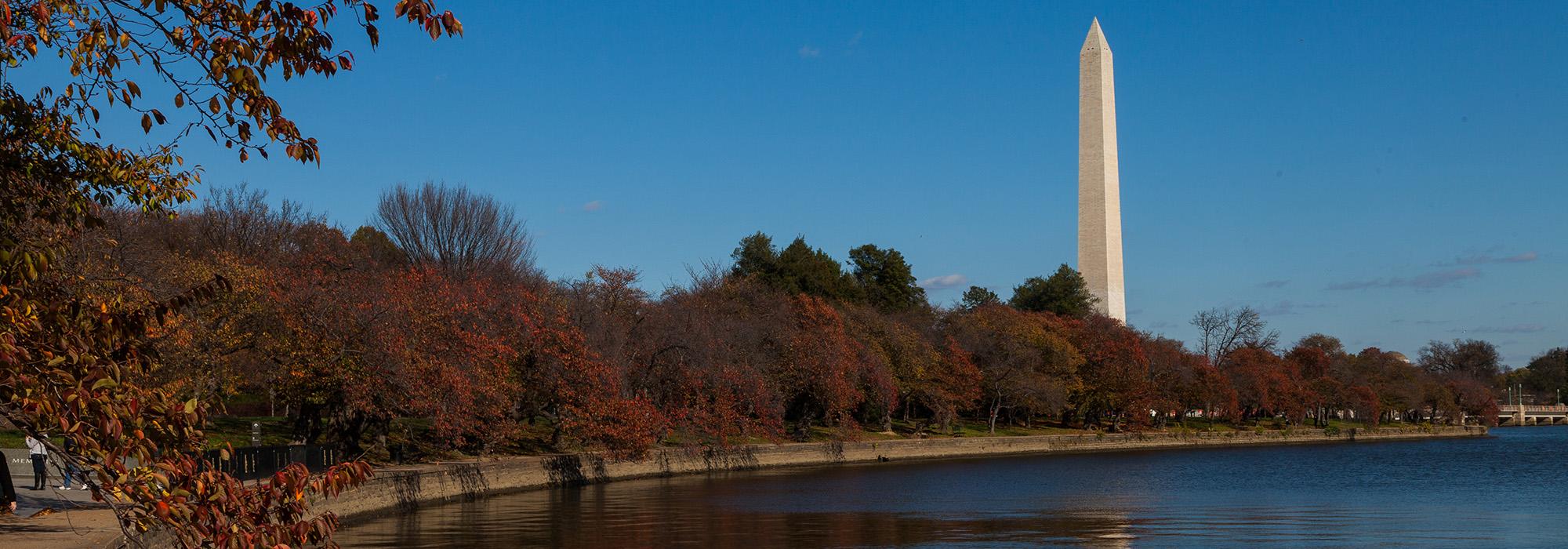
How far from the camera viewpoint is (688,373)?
4788 cm

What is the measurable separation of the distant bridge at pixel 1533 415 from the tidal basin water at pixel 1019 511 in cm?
11529

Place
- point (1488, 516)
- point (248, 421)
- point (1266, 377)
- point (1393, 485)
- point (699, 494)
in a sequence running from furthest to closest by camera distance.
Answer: point (1266, 377), point (1393, 485), point (248, 421), point (699, 494), point (1488, 516)

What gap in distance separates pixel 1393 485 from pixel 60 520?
43390mm

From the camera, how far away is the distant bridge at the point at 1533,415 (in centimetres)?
15988

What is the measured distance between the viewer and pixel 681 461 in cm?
5009

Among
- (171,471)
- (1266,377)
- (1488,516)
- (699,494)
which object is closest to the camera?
(171,471)

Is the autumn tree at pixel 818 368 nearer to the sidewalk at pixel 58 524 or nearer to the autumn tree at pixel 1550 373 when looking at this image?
the sidewalk at pixel 58 524

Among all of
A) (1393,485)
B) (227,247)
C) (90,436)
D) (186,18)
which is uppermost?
(227,247)

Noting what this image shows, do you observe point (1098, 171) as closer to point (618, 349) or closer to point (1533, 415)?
point (618, 349)

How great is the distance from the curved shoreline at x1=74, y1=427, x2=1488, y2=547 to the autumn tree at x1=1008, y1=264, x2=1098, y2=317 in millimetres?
10634

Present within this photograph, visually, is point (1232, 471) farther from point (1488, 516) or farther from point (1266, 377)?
point (1266, 377)

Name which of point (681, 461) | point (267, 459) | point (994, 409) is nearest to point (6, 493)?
point (267, 459)

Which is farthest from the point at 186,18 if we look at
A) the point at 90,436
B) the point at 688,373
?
the point at 688,373

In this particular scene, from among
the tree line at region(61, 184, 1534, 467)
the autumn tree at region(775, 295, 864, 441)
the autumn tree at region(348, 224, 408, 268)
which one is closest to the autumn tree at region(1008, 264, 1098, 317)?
the tree line at region(61, 184, 1534, 467)
